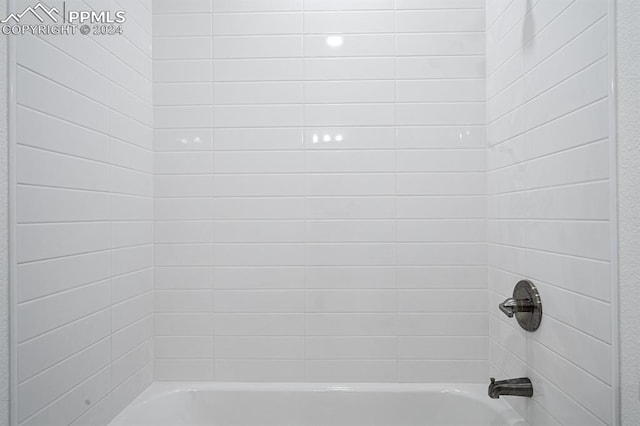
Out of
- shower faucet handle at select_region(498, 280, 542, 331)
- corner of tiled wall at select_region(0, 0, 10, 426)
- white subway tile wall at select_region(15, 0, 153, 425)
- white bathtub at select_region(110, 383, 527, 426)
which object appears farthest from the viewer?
white bathtub at select_region(110, 383, 527, 426)

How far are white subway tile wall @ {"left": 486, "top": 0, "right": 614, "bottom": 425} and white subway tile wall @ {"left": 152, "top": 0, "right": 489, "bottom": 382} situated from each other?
0.14 meters

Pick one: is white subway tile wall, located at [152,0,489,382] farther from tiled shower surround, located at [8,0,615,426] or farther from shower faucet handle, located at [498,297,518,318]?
shower faucet handle, located at [498,297,518,318]

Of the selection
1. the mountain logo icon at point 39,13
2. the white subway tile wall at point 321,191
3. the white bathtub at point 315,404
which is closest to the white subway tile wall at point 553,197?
the white subway tile wall at point 321,191

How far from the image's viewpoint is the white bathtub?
64.7 inches

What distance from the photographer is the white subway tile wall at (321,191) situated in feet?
5.62

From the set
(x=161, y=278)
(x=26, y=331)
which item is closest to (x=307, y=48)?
(x=161, y=278)

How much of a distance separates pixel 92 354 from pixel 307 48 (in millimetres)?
1489

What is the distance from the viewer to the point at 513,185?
148 centimetres

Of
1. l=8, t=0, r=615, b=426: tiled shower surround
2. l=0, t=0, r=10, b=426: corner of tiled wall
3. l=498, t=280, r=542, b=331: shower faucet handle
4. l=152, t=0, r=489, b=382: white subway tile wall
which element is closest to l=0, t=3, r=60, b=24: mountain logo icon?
l=0, t=0, r=10, b=426: corner of tiled wall

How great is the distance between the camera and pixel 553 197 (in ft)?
4.00

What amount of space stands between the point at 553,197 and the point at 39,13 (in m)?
1.62

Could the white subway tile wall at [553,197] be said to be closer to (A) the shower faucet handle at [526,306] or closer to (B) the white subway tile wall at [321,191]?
(A) the shower faucet handle at [526,306]

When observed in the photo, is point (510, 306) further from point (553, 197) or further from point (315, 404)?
point (315, 404)

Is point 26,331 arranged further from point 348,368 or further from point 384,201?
point 384,201
